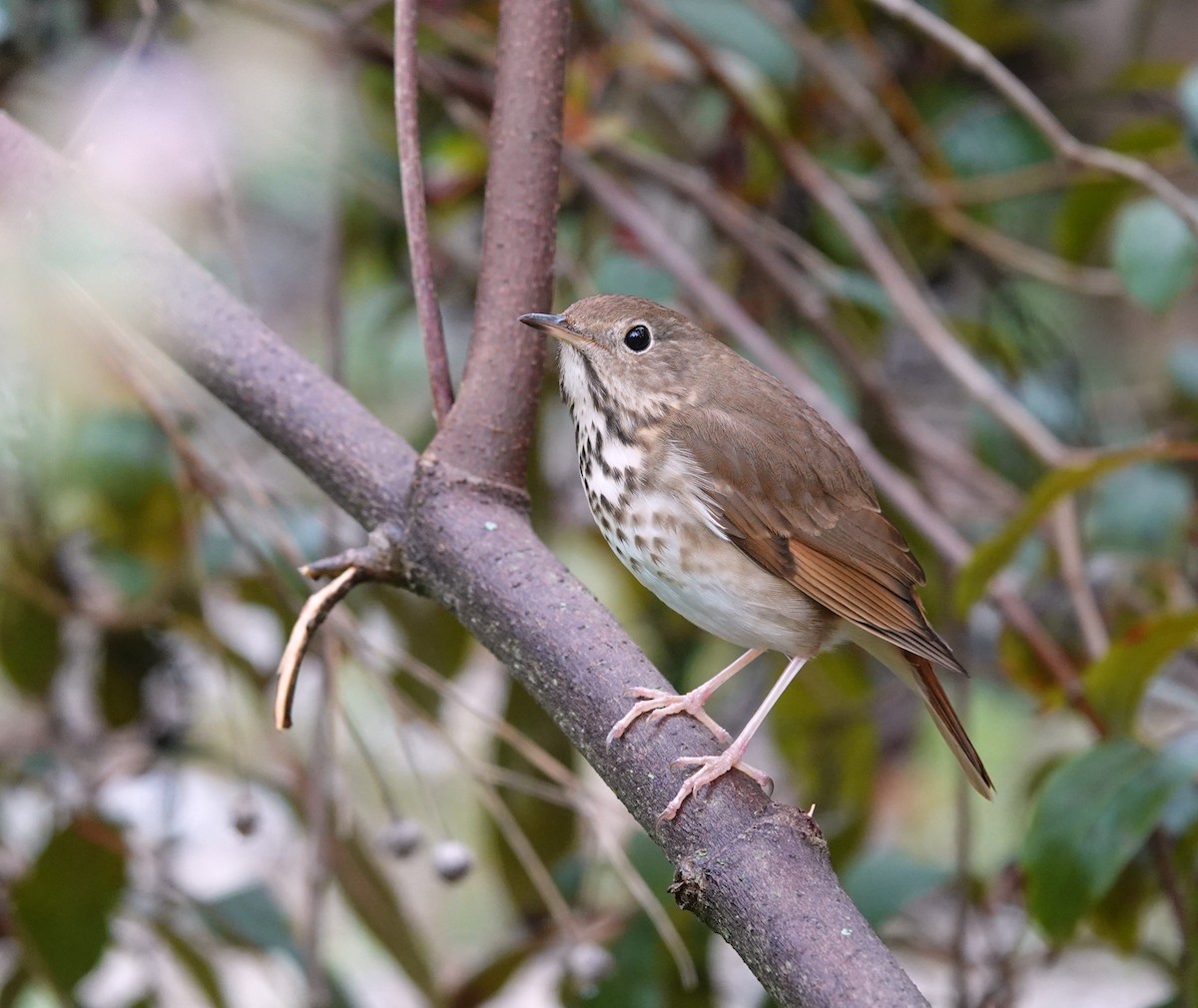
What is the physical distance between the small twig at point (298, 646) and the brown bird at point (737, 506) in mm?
621

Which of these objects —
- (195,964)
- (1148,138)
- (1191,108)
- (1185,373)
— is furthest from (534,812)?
(1148,138)

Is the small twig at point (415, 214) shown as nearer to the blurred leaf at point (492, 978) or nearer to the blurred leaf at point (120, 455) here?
the blurred leaf at point (120, 455)

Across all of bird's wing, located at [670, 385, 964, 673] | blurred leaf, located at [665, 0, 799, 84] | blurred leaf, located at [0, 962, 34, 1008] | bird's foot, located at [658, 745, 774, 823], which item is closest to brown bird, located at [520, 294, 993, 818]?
bird's wing, located at [670, 385, 964, 673]

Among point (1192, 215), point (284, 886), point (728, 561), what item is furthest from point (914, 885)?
point (284, 886)

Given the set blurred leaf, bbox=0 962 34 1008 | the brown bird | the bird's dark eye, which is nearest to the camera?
the brown bird

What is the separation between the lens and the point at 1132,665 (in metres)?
2.36

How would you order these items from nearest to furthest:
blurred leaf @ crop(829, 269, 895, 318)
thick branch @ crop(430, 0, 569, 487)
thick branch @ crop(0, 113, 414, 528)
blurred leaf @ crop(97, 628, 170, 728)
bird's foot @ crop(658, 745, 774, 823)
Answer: bird's foot @ crop(658, 745, 774, 823), thick branch @ crop(0, 113, 414, 528), thick branch @ crop(430, 0, 569, 487), blurred leaf @ crop(97, 628, 170, 728), blurred leaf @ crop(829, 269, 895, 318)

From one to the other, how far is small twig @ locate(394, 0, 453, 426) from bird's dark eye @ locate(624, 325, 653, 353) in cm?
53

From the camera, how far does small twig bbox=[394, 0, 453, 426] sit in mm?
1847

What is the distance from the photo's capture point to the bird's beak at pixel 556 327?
6.34ft

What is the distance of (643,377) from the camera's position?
2.34 meters

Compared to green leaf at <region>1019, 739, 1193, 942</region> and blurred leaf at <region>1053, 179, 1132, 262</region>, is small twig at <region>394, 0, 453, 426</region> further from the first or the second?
blurred leaf at <region>1053, 179, 1132, 262</region>

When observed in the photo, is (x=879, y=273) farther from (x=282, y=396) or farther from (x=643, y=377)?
(x=282, y=396)

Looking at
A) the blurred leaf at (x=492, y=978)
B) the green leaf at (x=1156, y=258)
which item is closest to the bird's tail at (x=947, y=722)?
the green leaf at (x=1156, y=258)
